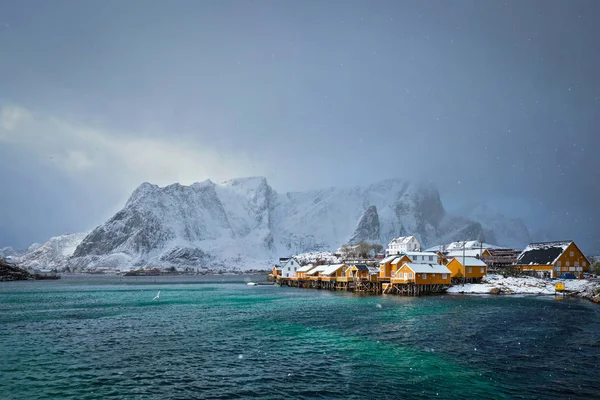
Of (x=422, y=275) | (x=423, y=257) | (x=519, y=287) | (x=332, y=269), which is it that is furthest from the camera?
(x=332, y=269)

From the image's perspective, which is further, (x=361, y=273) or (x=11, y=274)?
(x=11, y=274)

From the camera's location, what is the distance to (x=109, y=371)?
24500mm

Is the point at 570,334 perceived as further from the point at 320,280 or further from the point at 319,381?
the point at 320,280

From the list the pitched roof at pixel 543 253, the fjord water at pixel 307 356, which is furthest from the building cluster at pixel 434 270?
the fjord water at pixel 307 356

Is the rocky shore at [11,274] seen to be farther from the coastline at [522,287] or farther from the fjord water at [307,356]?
the coastline at [522,287]

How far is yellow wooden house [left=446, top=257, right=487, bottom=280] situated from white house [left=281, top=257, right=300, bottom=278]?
58.7 metres

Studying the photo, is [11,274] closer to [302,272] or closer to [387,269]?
[302,272]

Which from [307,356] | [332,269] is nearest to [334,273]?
[332,269]

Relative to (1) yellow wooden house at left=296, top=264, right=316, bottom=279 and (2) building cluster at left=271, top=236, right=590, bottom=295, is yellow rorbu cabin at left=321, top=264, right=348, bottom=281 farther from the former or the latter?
(1) yellow wooden house at left=296, top=264, right=316, bottom=279

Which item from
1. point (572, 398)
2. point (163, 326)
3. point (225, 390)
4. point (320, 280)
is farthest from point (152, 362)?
point (320, 280)

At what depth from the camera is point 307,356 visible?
28.1m

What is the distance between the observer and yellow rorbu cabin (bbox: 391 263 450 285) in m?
77.9

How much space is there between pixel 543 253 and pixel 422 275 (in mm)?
41204

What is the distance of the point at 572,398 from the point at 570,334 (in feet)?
63.4
